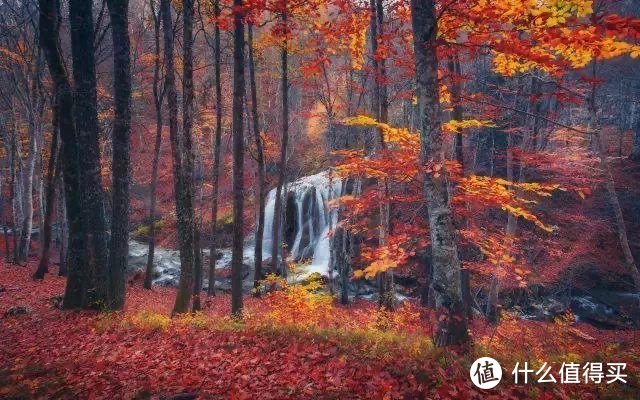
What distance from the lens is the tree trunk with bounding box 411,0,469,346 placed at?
522cm

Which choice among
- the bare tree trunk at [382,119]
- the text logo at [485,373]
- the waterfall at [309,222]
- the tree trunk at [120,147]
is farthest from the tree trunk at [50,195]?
the text logo at [485,373]

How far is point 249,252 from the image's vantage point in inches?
1072

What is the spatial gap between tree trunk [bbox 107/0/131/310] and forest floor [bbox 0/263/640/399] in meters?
1.08

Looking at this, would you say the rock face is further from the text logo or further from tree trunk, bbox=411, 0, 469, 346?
the text logo

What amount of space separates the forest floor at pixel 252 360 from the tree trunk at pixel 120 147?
1078mm

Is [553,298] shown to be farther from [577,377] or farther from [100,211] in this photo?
[100,211]

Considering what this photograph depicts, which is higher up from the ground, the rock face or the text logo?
the text logo

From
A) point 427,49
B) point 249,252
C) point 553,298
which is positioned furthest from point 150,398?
point 249,252

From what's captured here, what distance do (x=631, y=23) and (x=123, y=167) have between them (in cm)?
986

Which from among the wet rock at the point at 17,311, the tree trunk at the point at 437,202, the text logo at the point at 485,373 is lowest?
the wet rock at the point at 17,311

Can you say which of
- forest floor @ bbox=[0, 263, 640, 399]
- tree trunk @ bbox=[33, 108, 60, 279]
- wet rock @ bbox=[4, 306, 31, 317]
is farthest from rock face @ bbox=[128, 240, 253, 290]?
forest floor @ bbox=[0, 263, 640, 399]

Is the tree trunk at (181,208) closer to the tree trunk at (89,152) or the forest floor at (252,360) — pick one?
the forest floor at (252,360)

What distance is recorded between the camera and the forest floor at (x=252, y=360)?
4.54 m

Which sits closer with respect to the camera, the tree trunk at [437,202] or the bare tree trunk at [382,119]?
the tree trunk at [437,202]
